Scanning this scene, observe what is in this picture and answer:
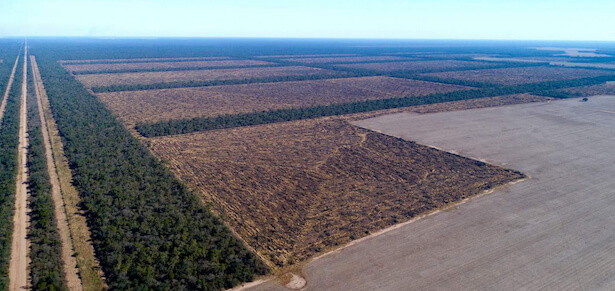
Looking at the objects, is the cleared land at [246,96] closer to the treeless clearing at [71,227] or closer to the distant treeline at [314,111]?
the distant treeline at [314,111]

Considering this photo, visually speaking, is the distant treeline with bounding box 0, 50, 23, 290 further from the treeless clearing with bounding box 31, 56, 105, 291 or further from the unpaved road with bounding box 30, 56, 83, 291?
the treeless clearing with bounding box 31, 56, 105, 291

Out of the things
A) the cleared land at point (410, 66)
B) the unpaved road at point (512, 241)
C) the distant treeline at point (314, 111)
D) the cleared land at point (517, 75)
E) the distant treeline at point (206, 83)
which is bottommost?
the unpaved road at point (512, 241)

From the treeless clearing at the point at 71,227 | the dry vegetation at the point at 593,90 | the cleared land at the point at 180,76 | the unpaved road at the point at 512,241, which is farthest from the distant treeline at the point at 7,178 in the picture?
the dry vegetation at the point at 593,90

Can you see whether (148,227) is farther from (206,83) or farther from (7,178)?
(206,83)

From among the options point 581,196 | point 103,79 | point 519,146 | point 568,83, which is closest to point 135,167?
point 581,196

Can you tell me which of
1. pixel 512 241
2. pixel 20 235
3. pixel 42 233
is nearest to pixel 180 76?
pixel 20 235

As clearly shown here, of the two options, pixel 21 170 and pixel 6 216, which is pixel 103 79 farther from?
pixel 6 216
